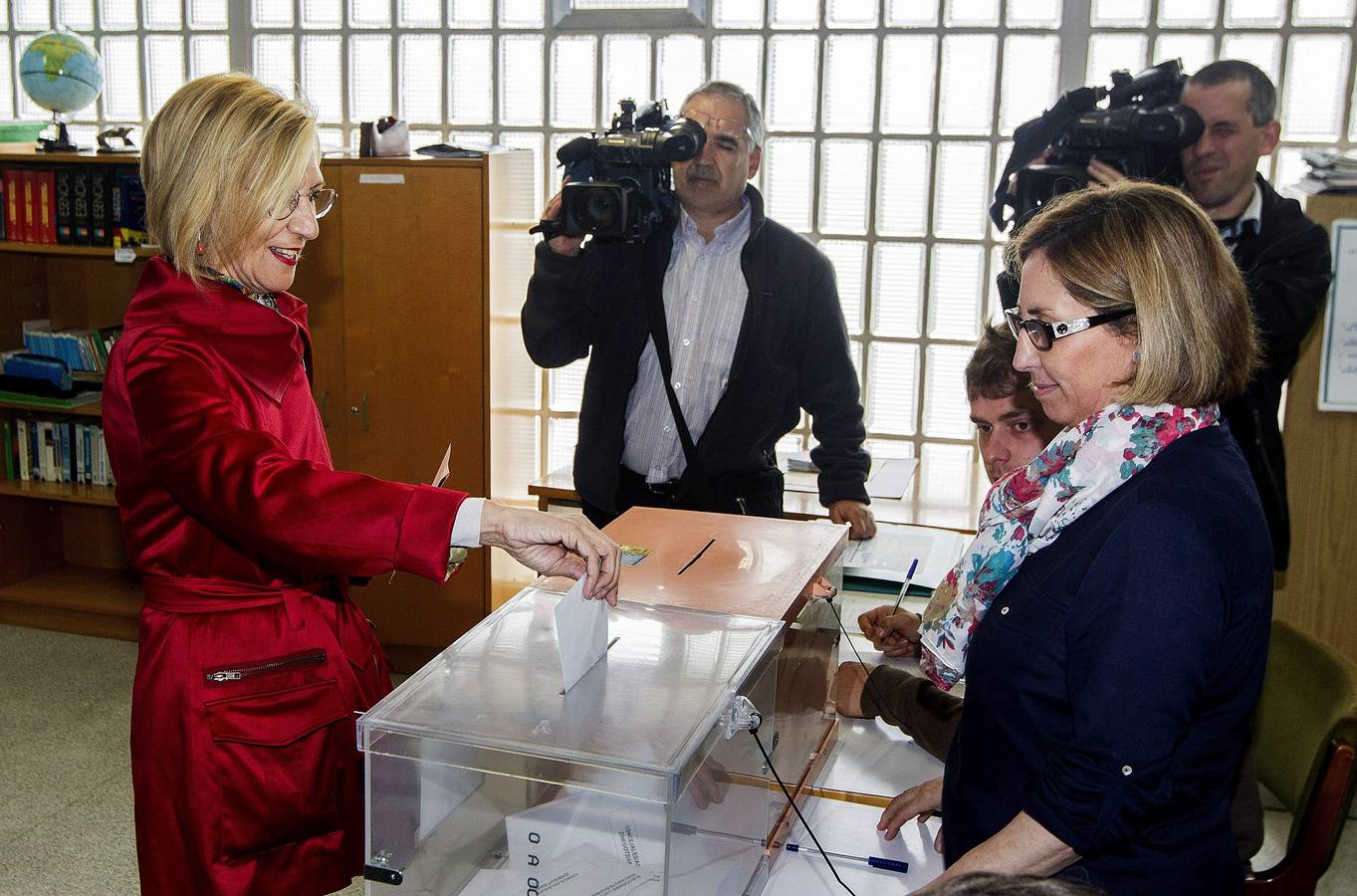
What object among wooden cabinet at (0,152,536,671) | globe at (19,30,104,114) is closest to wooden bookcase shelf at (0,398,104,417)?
wooden cabinet at (0,152,536,671)

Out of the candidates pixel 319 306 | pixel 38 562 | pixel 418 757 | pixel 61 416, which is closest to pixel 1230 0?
pixel 319 306

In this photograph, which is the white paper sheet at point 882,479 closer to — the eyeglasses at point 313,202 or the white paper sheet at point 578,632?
the eyeglasses at point 313,202

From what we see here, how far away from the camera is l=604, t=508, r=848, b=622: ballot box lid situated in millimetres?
1579

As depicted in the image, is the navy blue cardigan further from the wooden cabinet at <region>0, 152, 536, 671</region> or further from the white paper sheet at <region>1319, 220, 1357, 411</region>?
the wooden cabinet at <region>0, 152, 536, 671</region>

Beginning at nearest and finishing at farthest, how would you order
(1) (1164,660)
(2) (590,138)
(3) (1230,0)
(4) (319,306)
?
1. (1) (1164,660)
2. (2) (590,138)
3. (3) (1230,0)
4. (4) (319,306)

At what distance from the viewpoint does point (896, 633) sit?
216cm

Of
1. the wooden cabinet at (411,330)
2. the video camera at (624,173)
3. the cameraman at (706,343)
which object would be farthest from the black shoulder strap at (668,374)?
the wooden cabinet at (411,330)

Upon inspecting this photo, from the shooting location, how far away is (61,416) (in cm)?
457

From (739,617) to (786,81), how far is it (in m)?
2.93

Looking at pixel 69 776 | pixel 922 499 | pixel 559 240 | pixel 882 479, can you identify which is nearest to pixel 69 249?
pixel 69 776

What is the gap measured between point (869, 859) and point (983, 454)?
0.81 metres

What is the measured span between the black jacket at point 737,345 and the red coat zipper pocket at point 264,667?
1.36 m

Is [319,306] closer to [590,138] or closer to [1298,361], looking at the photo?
[590,138]

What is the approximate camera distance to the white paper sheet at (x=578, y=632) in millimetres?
1235
